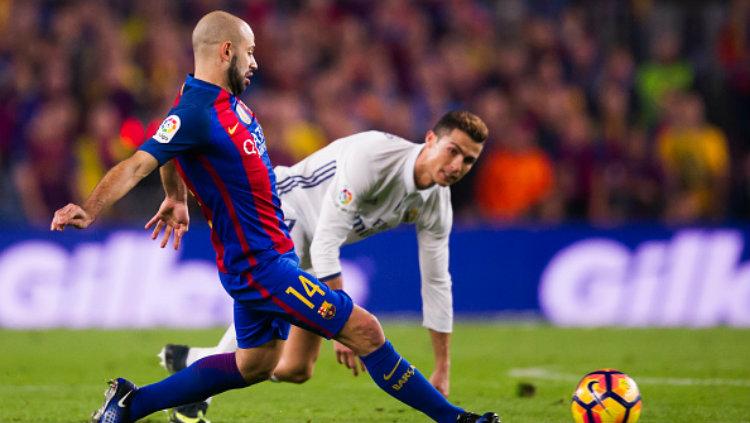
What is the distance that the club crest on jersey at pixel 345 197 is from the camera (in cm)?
734

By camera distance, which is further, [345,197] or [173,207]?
[345,197]

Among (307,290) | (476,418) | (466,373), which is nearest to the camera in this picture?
(307,290)

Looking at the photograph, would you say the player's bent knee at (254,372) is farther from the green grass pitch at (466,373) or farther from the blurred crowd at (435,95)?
the blurred crowd at (435,95)

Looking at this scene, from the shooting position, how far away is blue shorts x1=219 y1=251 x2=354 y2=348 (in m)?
6.06

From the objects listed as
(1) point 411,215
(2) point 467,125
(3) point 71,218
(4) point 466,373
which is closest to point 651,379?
(4) point 466,373

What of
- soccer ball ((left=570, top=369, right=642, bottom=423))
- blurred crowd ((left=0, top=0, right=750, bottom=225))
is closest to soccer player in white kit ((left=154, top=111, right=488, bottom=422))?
soccer ball ((left=570, top=369, right=642, bottom=423))

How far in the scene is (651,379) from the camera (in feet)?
31.3

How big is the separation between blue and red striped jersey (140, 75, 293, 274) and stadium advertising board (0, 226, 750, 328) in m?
7.82

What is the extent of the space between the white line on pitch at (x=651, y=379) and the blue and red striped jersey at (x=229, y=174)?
4.09m

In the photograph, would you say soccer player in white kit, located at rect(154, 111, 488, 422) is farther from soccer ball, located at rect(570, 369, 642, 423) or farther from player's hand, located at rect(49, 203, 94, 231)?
player's hand, located at rect(49, 203, 94, 231)

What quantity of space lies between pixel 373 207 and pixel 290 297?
5.48 ft

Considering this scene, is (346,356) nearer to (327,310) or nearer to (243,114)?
(327,310)

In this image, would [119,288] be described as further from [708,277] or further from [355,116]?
[708,277]

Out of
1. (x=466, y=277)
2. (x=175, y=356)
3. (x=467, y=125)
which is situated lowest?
(x=466, y=277)
